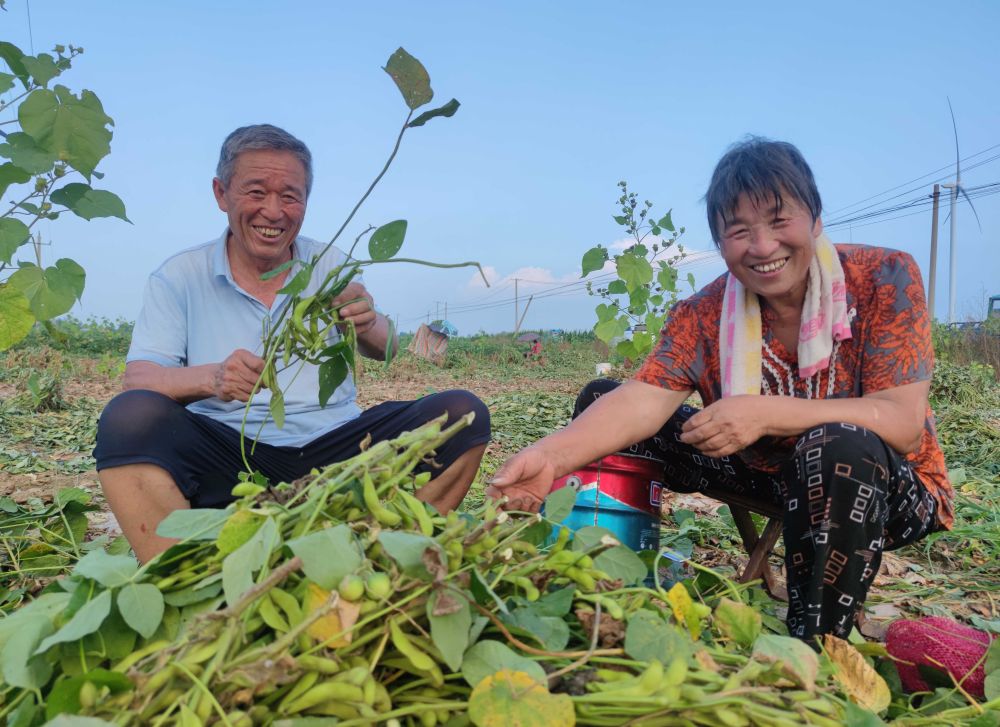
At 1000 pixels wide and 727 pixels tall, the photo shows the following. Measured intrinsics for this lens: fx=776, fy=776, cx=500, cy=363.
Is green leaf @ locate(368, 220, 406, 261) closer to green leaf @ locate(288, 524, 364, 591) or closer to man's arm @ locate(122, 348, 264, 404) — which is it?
man's arm @ locate(122, 348, 264, 404)

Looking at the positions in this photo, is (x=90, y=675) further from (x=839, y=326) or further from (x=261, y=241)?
(x=839, y=326)

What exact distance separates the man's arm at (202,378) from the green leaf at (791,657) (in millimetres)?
1164

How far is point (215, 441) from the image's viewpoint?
6.73 feet

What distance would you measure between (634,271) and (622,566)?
4.19m

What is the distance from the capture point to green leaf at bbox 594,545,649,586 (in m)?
1.13

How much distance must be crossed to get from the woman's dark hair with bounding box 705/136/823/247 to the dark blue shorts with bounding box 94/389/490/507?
0.83m

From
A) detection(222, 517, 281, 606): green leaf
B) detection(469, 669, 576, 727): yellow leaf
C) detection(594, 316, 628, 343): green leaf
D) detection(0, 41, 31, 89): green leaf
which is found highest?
detection(0, 41, 31, 89): green leaf

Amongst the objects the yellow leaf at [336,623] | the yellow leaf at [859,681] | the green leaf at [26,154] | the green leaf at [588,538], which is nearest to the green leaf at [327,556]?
the yellow leaf at [336,623]

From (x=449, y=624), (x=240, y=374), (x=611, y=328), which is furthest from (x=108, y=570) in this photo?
(x=611, y=328)

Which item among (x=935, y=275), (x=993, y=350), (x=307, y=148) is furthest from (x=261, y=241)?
(x=935, y=275)

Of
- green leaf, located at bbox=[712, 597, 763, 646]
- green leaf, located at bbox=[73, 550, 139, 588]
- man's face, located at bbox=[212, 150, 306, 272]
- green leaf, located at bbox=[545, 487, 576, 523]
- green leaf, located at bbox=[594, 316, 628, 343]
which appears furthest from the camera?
green leaf, located at bbox=[594, 316, 628, 343]

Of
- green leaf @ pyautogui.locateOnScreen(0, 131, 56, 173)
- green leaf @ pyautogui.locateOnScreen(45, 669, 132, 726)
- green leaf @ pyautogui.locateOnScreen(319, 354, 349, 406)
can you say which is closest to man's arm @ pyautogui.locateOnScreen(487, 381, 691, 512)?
green leaf @ pyautogui.locateOnScreen(319, 354, 349, 406)

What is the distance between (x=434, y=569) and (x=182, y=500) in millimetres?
1346

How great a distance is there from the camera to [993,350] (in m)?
11.5
